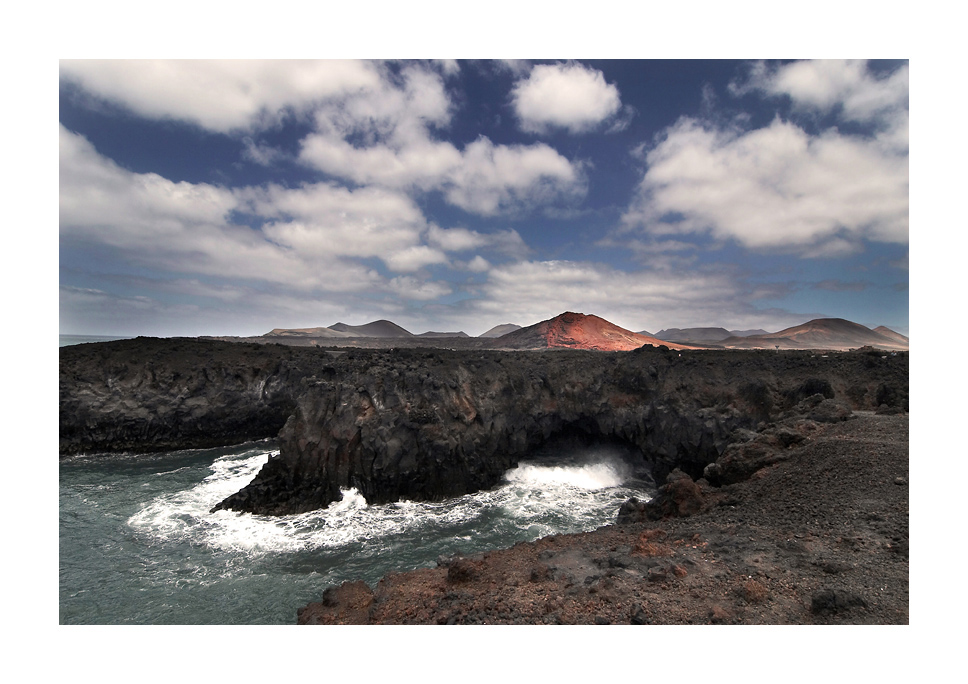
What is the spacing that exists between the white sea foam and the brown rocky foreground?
6.76 meters

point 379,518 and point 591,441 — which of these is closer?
point 379,518

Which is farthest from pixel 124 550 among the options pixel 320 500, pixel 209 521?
pixel 320 500

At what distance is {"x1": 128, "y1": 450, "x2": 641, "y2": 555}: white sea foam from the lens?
16000mm

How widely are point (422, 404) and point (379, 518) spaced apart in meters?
7.10

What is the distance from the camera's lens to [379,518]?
1819 centimetres

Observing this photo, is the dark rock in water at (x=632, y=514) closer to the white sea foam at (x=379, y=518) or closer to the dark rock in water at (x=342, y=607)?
the white sea foam at (x=379, y=518)

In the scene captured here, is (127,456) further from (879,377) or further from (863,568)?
(879,377)

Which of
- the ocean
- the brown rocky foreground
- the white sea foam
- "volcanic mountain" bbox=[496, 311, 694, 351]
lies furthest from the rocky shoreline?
"volcanic mountain" bbox=[496, 311, 694, 351]

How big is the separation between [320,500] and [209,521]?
4710mm

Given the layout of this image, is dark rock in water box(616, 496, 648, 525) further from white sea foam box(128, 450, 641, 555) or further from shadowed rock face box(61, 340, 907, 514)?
shadowed rock face box(61, 340, 907, 514)

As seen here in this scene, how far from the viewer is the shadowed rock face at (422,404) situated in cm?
2039

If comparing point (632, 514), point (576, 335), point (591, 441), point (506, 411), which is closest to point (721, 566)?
point (632, 514)

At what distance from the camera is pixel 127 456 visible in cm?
2809

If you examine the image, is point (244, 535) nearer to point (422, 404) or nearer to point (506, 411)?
point (422, 404)
